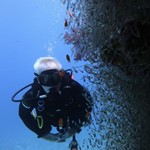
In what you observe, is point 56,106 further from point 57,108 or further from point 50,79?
point 50,79

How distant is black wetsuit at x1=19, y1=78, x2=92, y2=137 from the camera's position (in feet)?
18.1

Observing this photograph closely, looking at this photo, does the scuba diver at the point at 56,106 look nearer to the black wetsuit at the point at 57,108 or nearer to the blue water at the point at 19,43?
the black wetsuit at the point at 57,108

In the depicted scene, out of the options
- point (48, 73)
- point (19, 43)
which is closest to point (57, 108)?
point (48, 73)

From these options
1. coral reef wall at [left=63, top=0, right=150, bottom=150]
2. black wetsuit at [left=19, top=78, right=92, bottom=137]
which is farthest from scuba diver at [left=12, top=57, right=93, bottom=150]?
coral reef wall at [left=63, top=0, right=150, bottom=150]

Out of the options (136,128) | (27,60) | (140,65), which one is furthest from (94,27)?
(27,60)

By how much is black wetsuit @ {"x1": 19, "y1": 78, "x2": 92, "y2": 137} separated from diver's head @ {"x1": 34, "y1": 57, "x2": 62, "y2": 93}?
111mm

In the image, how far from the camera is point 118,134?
4910mm

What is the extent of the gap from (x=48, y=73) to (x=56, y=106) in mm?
618

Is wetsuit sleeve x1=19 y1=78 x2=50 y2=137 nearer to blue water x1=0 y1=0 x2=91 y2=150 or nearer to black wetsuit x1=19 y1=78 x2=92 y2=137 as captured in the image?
black wetsuit x1=19 y1=78 x2=92 y2=137

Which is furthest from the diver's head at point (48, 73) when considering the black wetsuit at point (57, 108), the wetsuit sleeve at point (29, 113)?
the wetsuit sleeve at point (29, 113)

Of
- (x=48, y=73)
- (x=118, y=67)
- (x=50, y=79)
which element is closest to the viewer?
(x=118, y=67)

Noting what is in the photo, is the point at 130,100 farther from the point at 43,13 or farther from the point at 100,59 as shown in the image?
the point at 43,13

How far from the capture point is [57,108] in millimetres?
5527

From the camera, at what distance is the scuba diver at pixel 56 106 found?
554 centimetres
